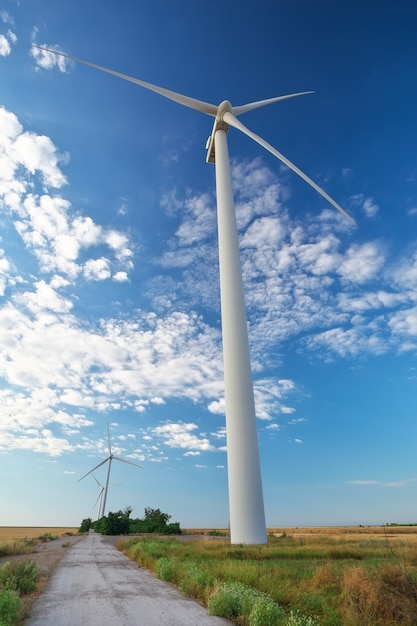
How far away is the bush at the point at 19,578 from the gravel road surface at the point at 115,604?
849 millimetres

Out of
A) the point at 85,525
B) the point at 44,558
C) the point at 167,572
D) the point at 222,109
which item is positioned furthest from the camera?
the point at 85,525

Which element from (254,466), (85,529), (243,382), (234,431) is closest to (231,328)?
(243,382)

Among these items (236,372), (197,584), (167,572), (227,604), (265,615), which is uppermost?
(236,372)

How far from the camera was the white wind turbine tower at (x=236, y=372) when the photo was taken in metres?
28.0

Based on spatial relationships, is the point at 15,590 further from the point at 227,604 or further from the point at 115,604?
the point at 227,604

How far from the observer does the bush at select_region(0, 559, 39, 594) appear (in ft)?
52.6

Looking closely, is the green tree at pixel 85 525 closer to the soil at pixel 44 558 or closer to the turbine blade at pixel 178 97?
the soil at pixel 44 558

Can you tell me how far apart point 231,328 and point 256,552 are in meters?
14.9

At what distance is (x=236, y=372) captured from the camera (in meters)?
30.9

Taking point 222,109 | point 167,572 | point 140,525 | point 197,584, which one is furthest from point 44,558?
point 140,525

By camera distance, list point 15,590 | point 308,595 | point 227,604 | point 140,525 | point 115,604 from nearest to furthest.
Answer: point 227,604, point 308,595, point 115,604, point 15,590, point 140,525

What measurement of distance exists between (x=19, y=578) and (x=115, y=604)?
5.49 metres

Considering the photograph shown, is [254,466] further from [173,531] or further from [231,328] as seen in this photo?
[173,531]

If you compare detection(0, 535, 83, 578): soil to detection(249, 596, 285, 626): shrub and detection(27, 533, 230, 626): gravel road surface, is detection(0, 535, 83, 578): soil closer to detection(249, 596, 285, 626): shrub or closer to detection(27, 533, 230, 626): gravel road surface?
detection(27, 533, 230, 626): gravel road surface
